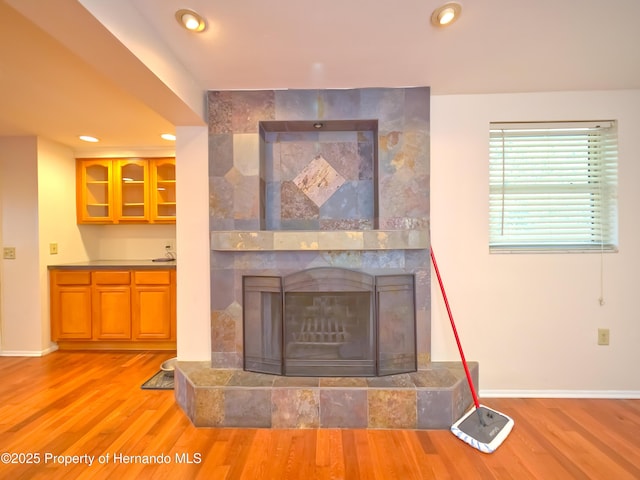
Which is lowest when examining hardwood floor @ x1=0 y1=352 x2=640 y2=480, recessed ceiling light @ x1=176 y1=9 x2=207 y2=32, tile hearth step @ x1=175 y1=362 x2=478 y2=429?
hardwood floor @ x1=0 y1=352 x2=640 y2=480

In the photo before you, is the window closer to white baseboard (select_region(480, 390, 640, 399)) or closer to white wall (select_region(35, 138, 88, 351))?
white baseboard (select_region(480, 390, 640, 399))

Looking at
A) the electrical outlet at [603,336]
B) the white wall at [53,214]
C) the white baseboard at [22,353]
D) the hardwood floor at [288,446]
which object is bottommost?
the hardwood floor at [288,446]

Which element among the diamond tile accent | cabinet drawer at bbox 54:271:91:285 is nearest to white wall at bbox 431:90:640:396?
the diamond tile accent

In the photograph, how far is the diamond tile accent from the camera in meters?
2.29

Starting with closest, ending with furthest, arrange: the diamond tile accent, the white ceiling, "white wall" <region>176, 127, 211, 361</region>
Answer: the white ceiling
"white wall" <region>176, 127, 211, 361</region>
the diamond tile accent

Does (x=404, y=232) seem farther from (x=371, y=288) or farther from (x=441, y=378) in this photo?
(x=441, y=378)

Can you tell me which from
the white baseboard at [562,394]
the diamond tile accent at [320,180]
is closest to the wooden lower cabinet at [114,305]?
the diamond tile accent at [320,180]

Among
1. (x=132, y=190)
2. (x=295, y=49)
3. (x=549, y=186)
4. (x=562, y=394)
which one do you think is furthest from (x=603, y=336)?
(x=132, y=190)

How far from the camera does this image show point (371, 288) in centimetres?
210

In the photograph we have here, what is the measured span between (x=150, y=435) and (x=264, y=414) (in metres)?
0.68

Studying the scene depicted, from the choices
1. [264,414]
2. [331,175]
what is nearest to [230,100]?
[331,175]

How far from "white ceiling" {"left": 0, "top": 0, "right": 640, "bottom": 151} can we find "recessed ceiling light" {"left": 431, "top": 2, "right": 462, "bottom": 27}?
1.3 inches

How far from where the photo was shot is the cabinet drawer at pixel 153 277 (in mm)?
3117

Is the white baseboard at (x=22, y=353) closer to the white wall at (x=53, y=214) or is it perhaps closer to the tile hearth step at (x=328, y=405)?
the white wall at (x=53, y=214)
